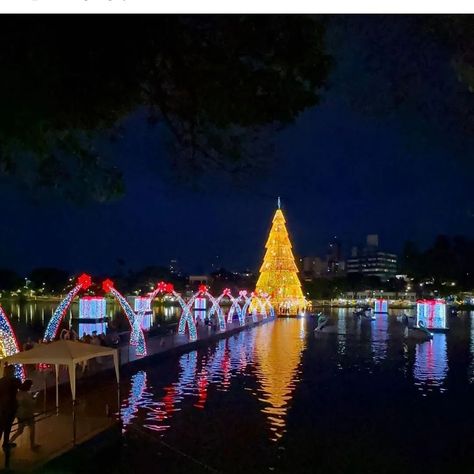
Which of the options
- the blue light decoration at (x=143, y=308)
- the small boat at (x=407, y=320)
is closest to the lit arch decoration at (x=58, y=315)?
the blue light decoration at (x=143, y=308)

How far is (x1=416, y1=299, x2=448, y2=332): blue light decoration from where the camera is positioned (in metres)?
40.4

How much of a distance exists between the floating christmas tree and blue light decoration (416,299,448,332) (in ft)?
55.9

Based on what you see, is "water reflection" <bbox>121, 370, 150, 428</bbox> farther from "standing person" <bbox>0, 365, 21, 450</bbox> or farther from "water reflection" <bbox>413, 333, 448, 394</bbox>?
"water reflection" <bbox>413, 333, 448, 394</bbox>

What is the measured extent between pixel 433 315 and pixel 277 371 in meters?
25.3

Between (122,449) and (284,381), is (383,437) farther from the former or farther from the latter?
(284,381)

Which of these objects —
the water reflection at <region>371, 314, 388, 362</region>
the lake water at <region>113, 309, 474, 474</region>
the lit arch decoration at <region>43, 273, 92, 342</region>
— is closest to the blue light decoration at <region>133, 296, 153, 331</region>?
the lit arch decoration at <region>43, 273, 92, 342</region>

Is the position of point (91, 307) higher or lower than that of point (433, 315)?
lower

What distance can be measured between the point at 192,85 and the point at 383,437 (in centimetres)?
684

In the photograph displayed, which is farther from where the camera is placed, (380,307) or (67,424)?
(380,307)

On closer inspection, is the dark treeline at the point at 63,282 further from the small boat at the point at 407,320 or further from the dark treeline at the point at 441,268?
the small boat at the point at 407,320

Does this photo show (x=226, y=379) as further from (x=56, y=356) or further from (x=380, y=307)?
(x=380, y=307)

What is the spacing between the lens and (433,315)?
4184 centimetres

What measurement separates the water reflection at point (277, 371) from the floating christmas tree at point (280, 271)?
24935mm

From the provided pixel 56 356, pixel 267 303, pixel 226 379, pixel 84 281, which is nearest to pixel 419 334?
pixel 226 379
